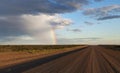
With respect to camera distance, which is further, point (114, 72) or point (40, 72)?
point (114, 72)

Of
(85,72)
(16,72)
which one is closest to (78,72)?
(85,72)

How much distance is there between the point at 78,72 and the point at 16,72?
11.8 ft

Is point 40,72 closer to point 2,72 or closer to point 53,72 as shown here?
point 53,72

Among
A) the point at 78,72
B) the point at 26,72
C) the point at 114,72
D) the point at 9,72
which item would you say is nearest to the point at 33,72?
the point at 26,72

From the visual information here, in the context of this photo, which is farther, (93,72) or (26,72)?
(93,72)

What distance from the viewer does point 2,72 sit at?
13438mm

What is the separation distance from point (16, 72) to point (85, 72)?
3.97 meters

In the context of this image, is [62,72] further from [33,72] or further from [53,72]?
[33,72]

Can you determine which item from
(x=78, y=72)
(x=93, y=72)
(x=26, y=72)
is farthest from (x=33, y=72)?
(x=93, y=72)

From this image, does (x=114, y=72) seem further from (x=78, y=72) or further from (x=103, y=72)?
(x=78, y=72)

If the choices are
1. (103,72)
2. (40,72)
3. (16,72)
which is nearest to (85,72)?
(103,72)

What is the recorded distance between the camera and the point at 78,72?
1385 centimetres

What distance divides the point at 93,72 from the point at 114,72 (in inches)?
61.1

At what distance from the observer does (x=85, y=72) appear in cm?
1375
